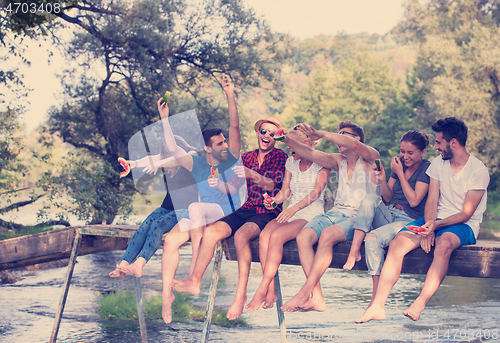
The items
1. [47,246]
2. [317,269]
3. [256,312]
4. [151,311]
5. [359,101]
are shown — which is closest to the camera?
[317,269]

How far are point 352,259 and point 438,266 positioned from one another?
0.65m

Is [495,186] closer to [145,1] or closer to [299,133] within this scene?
[145,1]

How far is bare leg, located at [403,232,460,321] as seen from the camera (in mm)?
3744

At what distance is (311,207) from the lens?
4629mm

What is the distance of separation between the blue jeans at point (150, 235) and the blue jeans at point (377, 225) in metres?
1.67

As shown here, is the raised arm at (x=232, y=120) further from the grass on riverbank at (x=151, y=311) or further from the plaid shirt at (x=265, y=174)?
the grass on riverbank at (x=151, y=311)

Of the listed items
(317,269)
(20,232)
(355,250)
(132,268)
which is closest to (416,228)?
(355,250)

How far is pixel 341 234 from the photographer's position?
4184 millimetres

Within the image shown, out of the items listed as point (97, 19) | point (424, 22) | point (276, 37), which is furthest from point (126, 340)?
point (424, 22)

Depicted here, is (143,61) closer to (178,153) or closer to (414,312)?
(178,153)

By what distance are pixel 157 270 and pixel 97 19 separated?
6690mm

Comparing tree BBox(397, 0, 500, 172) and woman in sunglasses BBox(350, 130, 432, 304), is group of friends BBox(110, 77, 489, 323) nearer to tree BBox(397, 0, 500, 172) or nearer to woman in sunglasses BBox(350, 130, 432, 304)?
woman in sunglasses BBox(350, 130, 432, 304)

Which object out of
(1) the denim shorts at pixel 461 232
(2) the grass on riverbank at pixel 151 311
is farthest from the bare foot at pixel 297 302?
(2) the grass on riverbank at pixel 151 311

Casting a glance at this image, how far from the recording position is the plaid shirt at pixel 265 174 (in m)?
4.75
